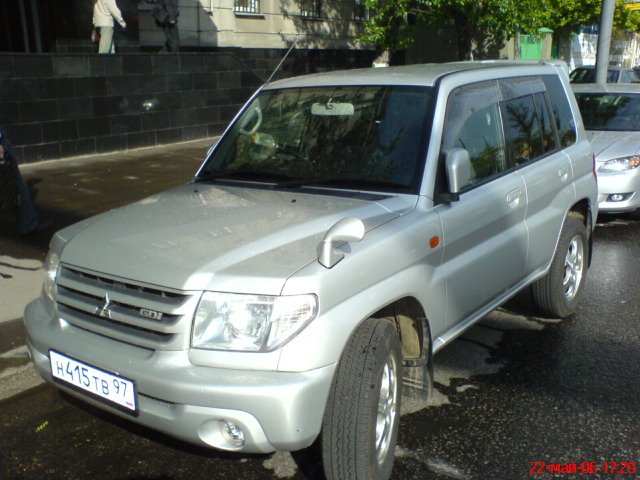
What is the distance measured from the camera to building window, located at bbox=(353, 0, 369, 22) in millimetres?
21312

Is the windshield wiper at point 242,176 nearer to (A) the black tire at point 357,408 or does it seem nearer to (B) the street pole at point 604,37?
(A) the black tire at point 357,408

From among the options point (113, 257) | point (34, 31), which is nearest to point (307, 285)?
point (113, 257)

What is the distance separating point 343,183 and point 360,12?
61.9 feet

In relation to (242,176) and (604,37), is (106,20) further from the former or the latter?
(242,176)

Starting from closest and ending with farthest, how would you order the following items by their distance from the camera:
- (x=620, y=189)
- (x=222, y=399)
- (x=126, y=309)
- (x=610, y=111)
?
(x=222, y=399)
(x=126, y=309)
(x=620, y=189)
(x=610, y=111)

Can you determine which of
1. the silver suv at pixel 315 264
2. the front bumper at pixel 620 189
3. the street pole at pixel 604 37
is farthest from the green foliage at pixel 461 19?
the silver suv at pixel 315 264

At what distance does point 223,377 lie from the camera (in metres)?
2.81

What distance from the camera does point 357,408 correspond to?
2.94 metres

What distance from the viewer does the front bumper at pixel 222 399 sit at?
275 centimetres

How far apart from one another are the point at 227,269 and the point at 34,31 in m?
13.4

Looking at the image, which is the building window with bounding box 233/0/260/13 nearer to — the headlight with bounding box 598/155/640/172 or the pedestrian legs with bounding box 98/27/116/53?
the pedestrian legs with bounding box 98/27/116/53

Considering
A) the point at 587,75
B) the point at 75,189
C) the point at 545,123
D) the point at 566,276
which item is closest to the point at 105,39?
the point at 75,189

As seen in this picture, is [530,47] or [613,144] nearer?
[613,144]

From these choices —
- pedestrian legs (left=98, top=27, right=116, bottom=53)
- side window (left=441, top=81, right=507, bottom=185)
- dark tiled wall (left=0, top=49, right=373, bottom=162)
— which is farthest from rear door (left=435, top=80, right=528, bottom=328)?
pedestrian legs (left=98, top=27, right=116, bottom=53)
